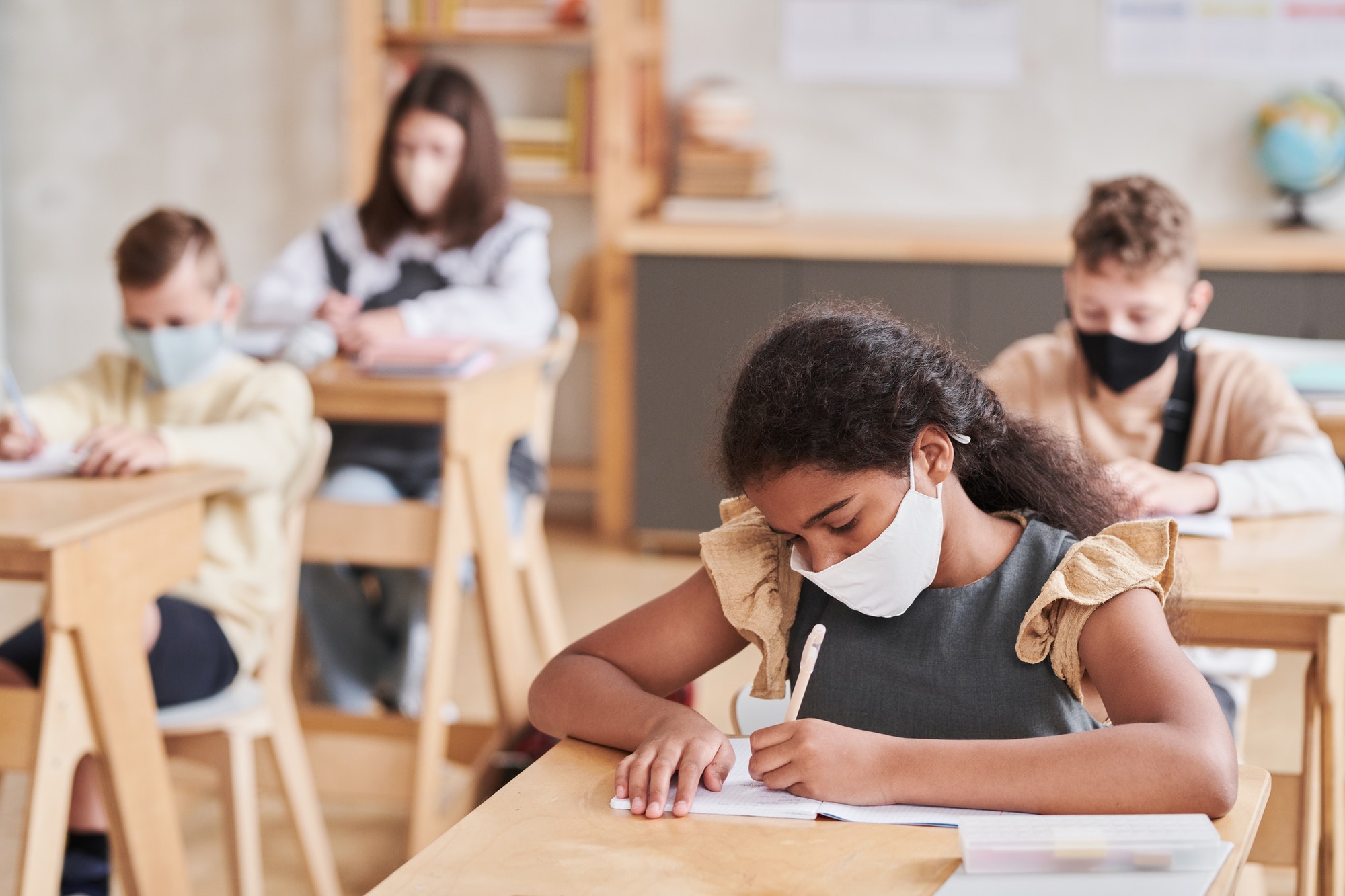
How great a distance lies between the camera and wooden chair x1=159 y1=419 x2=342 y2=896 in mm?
1960

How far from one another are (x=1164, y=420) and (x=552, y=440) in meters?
2.86

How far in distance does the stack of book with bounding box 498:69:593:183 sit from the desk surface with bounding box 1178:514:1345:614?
2801mm

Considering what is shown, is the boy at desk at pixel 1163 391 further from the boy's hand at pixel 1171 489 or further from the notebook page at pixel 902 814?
the notebook page at pixel 902 814

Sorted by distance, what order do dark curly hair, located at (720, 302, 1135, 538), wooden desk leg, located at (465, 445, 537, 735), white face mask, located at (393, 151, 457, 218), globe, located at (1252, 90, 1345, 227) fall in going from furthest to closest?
globe, located at (1252, 90, 1345, 227)
white face mask, located at (393, 151, 457, 218)
wooden desk leg, located at (465, 445, 537, 735)
dark curly hair, located at (720, 302, 1135, 538)

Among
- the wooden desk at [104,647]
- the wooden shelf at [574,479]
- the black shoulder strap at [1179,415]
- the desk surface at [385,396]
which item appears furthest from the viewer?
the wooden shelf at [574,479]

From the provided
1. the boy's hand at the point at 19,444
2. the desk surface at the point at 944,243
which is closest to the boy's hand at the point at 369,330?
the boy's hand at the point at 19,444

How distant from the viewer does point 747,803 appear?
1.04 metres

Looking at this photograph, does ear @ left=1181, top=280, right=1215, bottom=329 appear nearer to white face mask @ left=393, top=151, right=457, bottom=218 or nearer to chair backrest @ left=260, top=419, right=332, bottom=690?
chair backrest @ left=260, top=419, right=332, bottom=690

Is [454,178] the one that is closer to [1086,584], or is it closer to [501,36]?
[501,36]

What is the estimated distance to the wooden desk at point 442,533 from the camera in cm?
232

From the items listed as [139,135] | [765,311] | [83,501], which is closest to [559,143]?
[765,311]

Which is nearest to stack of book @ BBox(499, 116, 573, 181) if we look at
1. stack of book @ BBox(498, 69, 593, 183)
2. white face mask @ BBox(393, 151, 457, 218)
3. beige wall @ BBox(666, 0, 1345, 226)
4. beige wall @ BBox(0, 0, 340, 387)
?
stack of book @ BBox(498, 69, 593, 183)

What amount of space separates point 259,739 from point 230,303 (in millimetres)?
656

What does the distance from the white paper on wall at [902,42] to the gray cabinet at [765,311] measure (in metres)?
0.77
